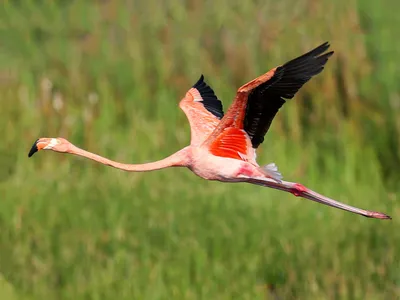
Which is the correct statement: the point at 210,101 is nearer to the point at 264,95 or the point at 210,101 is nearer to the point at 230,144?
the point at 230,144

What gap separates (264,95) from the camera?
726cm

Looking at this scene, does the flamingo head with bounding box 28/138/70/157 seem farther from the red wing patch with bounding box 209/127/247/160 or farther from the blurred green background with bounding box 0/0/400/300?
the blurred green background with bounding box 0/0/400/300

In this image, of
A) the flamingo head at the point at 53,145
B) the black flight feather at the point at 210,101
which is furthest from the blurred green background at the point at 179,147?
the flamingo head at the point at 53,145

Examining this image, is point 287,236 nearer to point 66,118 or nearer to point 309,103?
point 309,103

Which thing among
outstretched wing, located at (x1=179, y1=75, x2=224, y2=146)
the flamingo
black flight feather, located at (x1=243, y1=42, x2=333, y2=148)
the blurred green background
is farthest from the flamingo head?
the blurred green background

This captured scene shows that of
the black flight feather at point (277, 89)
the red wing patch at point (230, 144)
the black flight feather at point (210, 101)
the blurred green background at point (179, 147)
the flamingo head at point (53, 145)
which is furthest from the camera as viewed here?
the blurred green background at point (179, 147)

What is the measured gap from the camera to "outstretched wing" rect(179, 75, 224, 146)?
7.97 metres

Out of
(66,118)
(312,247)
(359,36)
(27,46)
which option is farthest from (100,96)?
(312,247)

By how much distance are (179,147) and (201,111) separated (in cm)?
274

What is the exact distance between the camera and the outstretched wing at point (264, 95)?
7.02 meters

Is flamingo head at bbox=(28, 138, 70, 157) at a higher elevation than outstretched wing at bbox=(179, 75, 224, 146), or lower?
lower

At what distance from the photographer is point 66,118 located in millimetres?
11547

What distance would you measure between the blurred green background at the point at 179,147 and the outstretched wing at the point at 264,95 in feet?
5.86

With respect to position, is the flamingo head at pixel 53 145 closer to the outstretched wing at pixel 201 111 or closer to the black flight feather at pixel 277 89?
the outstretched wing at pixel 201 111
